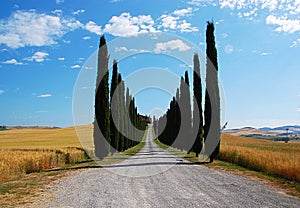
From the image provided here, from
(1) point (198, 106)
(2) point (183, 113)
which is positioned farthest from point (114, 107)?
(1) point (198, 106)

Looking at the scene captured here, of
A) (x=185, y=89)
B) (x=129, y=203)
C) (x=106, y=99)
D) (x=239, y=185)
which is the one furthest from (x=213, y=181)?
(x=185, y=89)

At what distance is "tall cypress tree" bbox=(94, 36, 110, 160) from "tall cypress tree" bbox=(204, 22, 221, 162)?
7389 millimetres

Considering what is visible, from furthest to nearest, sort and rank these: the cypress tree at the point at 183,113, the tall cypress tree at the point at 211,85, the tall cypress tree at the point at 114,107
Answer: the cypress tree at the point at 183,113 → the tall cypress tree at the point at 114,107 → the tall cypress tree at the point at 211,85

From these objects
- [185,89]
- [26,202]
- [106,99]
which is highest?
[185,89]

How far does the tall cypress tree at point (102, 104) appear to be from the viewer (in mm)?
23156

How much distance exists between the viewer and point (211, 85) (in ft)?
69.8

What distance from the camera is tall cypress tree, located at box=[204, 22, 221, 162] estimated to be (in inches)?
813

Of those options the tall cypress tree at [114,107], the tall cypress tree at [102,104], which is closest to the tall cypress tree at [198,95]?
the tall cypress tree at [102,104]

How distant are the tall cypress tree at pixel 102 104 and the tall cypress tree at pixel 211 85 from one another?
7.39m

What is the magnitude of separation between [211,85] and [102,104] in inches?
320

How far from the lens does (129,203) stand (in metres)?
7.75

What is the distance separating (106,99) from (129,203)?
16.6 meters

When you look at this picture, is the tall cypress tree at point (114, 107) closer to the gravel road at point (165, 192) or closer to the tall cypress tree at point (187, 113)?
the tall cypress tree at point (187, 113)

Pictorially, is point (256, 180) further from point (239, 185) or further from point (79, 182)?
point (79, 182)
